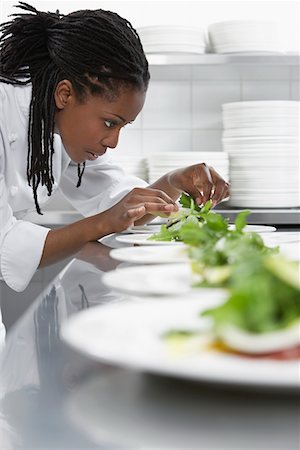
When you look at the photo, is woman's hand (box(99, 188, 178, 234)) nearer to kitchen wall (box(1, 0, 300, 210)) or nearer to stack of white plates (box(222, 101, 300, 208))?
stack of white plates (box(222, 101, 300, 208))

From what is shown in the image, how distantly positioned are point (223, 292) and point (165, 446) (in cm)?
26

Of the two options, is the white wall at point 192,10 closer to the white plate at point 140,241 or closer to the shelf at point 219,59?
the shelf at point 219,59

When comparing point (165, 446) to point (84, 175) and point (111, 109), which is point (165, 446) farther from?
point (84, 175)

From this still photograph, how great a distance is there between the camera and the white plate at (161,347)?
1.47 ft

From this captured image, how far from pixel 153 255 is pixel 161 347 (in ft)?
1.85

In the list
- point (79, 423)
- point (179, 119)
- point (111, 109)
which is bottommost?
point (179, 119)

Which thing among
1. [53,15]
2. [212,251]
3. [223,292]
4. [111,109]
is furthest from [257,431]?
[53,15]

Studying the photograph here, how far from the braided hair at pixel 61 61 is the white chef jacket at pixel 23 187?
32 millimetres

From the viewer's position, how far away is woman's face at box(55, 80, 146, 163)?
1925mm

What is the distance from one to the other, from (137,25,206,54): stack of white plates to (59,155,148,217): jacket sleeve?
80 centimetres

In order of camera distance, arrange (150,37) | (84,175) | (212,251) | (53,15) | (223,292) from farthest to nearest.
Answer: (150,37) → (84,175) → (53,15) → (212,251) → (223,292)

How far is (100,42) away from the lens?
1.89 m

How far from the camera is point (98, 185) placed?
8.07ft

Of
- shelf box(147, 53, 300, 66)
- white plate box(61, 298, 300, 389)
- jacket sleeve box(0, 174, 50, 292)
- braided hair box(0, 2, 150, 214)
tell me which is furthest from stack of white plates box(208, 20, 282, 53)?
white plate box(61, 298, 300, 389)
